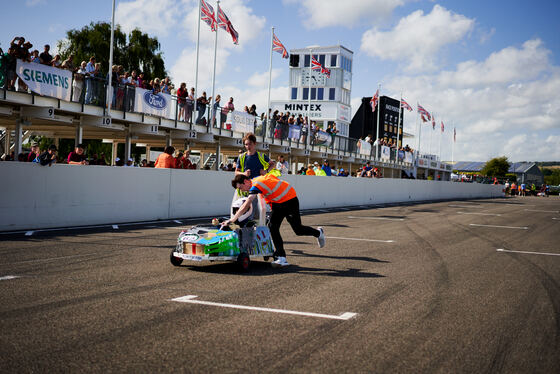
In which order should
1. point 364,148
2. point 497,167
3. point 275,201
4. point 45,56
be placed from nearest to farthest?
1. point 275,201
2. point 45,56
3. point 364,148
4. point 497,167

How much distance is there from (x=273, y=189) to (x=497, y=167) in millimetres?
114585

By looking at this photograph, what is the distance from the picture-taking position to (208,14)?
79.7 ft

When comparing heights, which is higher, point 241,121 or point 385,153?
point 241,121

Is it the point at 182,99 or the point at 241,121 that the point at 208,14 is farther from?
the point at 241,121

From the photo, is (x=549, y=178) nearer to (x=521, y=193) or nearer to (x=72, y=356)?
(x=521, y=193)

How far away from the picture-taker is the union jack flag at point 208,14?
24.0m

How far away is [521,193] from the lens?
224 ft

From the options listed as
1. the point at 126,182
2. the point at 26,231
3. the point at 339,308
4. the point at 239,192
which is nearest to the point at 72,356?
the point at 339,308

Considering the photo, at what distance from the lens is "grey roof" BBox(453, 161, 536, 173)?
12412cm

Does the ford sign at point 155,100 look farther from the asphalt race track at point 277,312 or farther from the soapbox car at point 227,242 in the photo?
the soapbox car at point 227,242

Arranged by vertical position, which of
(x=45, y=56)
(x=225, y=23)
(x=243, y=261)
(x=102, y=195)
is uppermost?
(x=225, y=23)

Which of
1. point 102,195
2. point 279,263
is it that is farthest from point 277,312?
point 102,195

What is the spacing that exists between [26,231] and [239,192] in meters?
6.20

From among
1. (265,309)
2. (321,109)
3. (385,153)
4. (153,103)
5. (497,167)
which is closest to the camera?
(265,309)
